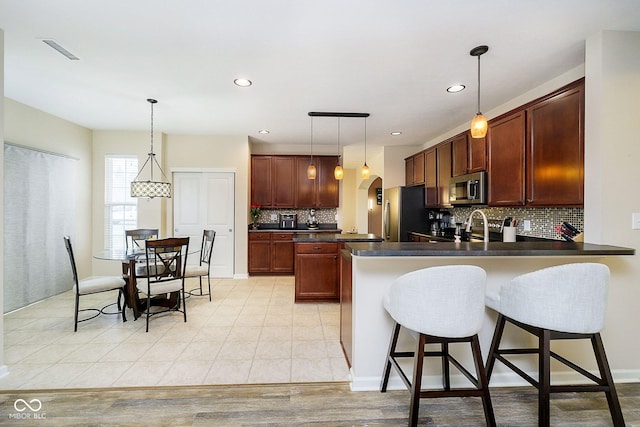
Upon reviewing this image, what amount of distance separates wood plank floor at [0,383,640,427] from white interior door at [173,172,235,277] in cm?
321

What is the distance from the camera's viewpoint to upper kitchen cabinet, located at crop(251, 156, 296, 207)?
548cm

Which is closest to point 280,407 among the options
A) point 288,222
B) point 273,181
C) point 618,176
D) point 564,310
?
point 564,310

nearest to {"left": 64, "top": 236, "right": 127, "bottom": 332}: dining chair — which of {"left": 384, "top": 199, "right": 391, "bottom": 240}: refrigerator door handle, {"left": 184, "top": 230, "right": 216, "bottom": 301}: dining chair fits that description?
{"left": 184, "top": 230, "right": 216, "bottom": 301}: dining chair

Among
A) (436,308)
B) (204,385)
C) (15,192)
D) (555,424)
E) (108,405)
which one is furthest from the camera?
(15,192)

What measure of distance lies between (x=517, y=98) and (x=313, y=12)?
281 cm

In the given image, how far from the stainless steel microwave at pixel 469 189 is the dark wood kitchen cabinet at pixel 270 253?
9.34ft

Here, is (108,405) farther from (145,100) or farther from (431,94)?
(431,94)

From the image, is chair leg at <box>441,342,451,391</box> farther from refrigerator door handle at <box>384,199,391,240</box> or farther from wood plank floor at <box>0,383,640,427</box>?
refrigerator door handle at <box>384,199,391,240</box>

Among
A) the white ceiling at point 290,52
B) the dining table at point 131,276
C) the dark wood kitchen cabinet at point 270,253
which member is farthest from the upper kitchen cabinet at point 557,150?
the dark wood kitchen cabinet at point 270,253

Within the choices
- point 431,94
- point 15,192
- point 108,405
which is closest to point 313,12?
point 431,94

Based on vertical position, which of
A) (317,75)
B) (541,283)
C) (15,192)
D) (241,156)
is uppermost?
(317,75)

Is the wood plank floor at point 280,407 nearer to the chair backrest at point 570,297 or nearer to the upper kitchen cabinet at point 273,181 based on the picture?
the chair backrest at point 570,297

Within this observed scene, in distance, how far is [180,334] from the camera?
279cm

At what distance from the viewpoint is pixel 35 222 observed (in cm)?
365
